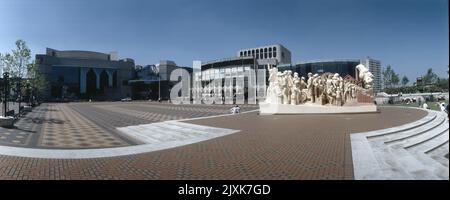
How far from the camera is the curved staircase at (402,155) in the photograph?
550 cm

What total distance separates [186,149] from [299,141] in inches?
158

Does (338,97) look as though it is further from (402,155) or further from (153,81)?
(153,81)

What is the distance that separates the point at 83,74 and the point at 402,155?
318 feet

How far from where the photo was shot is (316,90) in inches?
1094

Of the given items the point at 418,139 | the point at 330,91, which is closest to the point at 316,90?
the point at 330,91

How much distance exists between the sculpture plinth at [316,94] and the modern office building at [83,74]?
240 ft

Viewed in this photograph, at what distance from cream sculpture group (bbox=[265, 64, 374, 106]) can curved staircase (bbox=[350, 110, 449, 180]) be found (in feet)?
47.1

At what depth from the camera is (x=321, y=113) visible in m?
24.2

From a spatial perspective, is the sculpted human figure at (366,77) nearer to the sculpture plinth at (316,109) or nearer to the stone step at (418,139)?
the sculpture plinth at (316,109)

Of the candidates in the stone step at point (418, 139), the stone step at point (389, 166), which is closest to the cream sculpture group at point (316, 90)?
the stone step at point (418, 139)

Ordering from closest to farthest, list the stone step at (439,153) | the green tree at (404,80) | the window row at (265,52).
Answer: the stone step at (439,153) → the green tree at (404,80) → the window row at (265,52)

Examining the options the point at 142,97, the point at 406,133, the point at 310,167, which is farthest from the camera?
the point at 142,97
